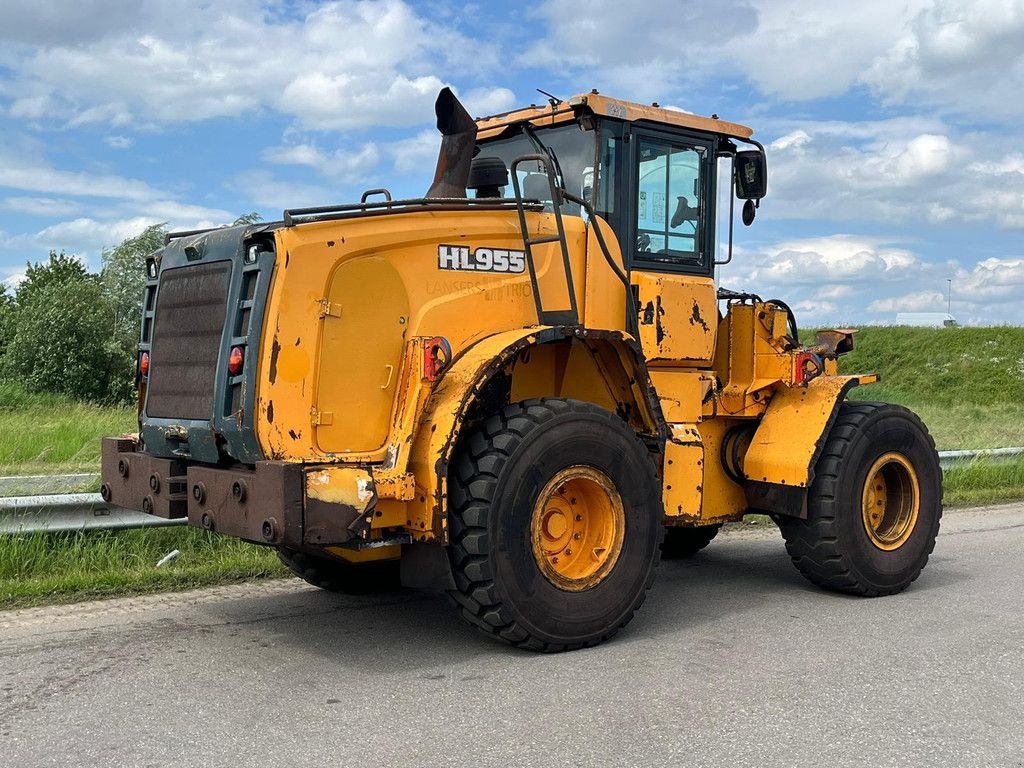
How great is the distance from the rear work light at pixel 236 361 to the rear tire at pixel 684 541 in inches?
165

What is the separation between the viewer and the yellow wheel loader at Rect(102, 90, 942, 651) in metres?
5.11

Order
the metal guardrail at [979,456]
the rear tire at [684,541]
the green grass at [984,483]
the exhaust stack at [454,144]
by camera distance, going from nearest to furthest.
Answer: the exhaust stack at [454,144], the rear tire at [684,541], the green grass at [984,483], the metal guardrail at [979,456]

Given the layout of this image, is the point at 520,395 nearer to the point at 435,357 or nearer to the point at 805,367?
the point at 435,357

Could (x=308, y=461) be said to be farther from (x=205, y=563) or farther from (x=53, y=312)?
(x=53, y=312)

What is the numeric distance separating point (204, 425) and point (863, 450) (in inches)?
160

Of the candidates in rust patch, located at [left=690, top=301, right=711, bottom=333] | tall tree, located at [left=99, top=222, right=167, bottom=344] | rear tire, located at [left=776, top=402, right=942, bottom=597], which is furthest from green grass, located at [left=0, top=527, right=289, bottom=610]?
tall tree, located at [left=99, top=222, right=167, bottom=344]

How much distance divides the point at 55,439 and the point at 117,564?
19.3ft

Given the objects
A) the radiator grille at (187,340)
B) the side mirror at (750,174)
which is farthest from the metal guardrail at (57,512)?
the side mirror at (750,174)

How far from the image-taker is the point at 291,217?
16.7 ft

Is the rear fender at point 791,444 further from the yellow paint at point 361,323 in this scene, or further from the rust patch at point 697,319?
the yellow paint at point 361,323

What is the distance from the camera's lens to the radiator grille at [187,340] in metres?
5.38

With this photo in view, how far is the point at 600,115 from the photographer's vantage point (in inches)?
251

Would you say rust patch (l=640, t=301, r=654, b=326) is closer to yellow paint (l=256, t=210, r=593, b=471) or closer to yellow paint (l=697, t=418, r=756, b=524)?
yellow paint (l=697, t=418, r=756, b=524)

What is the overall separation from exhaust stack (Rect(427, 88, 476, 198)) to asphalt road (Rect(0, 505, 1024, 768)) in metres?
2.51
